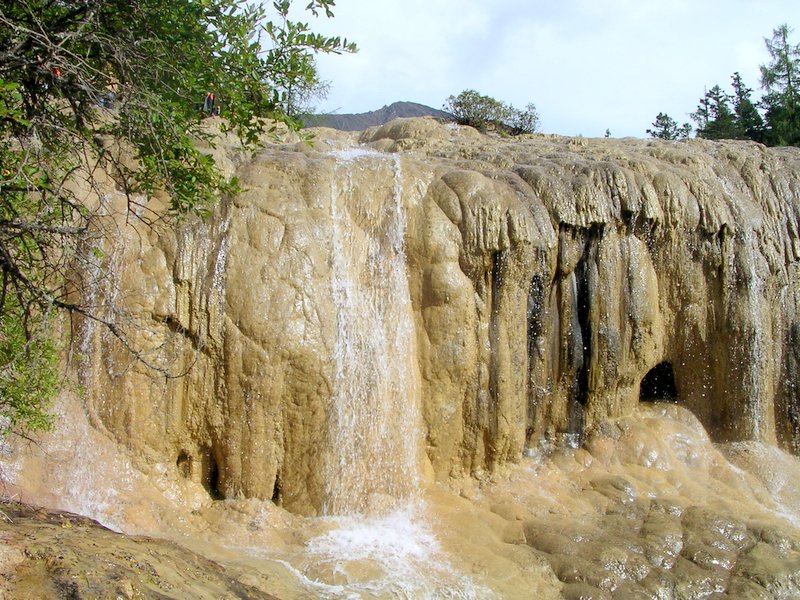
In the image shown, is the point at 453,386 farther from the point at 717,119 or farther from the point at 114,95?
the point at 717,119

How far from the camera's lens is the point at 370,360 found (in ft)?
31.0

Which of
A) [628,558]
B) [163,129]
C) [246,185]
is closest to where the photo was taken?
[163,129]

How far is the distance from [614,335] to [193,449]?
5.77m

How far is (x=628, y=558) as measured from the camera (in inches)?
328

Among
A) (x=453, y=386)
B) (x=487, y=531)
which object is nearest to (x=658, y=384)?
(x=453, y=386)

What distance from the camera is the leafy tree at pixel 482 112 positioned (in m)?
21.5

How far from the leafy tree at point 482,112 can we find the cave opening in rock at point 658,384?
10.8 m

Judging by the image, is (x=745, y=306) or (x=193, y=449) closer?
(x=193, y=449)

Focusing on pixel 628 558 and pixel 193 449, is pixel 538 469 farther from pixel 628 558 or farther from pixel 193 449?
pixel 193 449

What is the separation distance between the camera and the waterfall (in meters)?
9.11

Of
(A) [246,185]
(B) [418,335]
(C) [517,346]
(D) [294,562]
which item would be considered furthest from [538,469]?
(A) [246,185]

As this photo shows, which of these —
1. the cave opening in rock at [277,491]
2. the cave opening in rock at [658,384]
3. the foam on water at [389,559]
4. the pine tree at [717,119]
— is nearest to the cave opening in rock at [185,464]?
the cave opening in rock at [277,491]

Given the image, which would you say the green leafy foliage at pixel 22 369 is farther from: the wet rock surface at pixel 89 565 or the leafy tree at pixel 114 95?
the wet rock surface at pixel 89 565

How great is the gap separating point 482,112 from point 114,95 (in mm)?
16782
